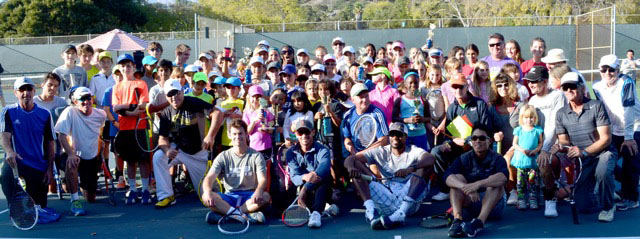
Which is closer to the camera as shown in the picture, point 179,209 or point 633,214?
point 633,214

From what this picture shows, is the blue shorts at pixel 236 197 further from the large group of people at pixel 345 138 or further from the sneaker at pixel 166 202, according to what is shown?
the sneaker at pixel 166 202

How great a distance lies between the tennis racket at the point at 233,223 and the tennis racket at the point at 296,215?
0.40 metres

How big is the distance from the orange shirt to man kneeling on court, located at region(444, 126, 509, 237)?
12.6 ft

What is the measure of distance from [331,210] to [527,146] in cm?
216

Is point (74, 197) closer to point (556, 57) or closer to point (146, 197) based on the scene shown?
point (146, 197)

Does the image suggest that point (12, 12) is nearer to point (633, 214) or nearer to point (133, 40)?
point (133, 40)

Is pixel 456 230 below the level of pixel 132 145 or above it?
below

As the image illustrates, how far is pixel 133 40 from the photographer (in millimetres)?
14367

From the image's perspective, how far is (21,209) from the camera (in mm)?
6895

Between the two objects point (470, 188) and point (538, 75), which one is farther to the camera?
point (538, 75)

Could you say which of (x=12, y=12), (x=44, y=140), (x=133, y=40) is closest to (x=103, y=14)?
(x=12, y=12)

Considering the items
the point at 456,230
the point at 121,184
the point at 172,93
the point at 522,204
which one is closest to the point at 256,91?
the point at 172,93

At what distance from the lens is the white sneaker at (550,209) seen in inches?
271

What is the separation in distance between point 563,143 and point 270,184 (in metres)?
3.10
